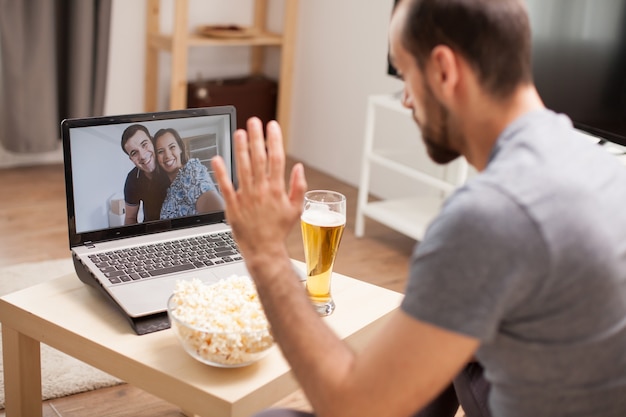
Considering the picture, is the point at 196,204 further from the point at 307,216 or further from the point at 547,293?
the point at 547,293

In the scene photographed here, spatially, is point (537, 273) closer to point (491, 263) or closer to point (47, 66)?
point (491, 263)

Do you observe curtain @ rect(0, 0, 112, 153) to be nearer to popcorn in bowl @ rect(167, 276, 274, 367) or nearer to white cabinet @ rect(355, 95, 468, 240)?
white cabinet @ rect(355, 95, 468, 240)

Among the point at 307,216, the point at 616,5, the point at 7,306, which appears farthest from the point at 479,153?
the point at 616,5

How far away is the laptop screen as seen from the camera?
1.54 meters

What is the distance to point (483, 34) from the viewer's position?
96cm

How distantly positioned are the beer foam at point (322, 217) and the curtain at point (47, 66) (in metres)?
2.41

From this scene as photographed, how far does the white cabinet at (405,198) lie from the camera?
3.00 meters

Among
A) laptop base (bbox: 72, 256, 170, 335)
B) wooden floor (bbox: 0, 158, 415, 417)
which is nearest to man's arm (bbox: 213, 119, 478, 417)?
laptop base (bbox: 72, 256, 170, 335)

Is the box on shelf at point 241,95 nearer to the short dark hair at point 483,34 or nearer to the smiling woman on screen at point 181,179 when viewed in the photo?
the smiling woman on screen at point 181,179

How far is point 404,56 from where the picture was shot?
1033mm

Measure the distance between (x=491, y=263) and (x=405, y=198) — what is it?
256 cm

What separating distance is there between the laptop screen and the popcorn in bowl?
300 millimetres

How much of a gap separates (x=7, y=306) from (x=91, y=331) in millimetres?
194

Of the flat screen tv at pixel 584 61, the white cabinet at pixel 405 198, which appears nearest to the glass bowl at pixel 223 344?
the flat screen tv at pixel 584 61
